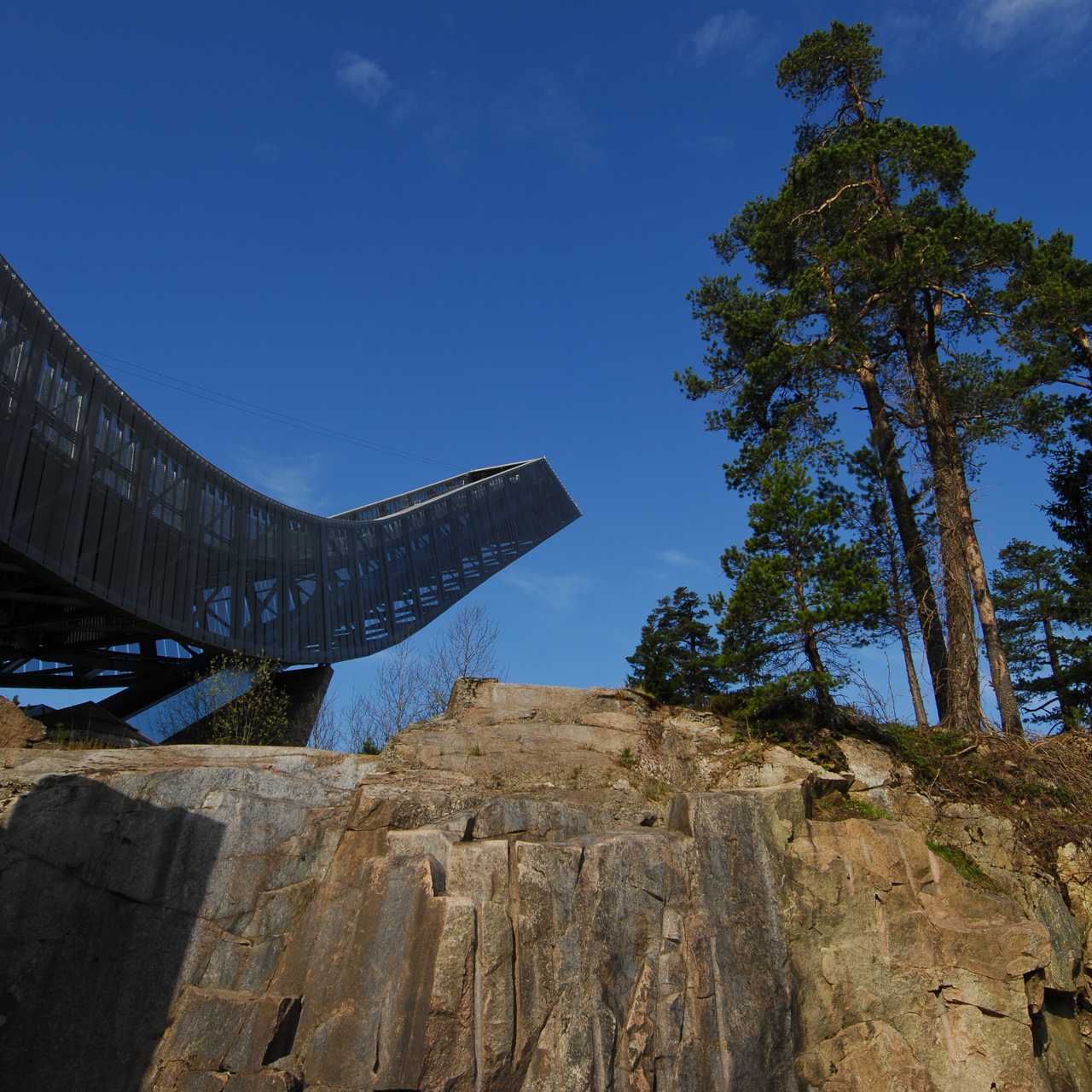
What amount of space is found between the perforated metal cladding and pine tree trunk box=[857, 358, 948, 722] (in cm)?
2028

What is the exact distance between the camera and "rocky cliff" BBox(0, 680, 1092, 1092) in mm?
9602

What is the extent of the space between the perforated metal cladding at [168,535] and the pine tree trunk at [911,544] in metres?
20.3

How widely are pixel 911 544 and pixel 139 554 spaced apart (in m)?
21.0

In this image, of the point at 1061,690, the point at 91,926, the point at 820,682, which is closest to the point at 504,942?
the point at 91,926

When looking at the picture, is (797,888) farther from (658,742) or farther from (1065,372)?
(1065,372)

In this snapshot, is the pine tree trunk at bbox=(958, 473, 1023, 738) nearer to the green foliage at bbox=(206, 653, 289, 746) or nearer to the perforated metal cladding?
the green foliage at bbox=(206, 653, 289, 746)

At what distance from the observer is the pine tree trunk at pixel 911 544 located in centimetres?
1653

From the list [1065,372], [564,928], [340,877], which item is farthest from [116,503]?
[1065,372]

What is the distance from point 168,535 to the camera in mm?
25359

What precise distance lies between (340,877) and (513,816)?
2508 millimetres

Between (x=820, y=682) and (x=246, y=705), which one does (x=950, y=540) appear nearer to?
(x=820, y=682)

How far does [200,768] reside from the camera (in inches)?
468

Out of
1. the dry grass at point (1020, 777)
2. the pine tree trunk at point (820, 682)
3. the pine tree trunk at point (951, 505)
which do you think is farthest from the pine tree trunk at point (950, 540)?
the pine tree trunk at point (820, 682)

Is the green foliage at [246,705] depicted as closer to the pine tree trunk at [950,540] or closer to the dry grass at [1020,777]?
the dry grass at [1020,777]
